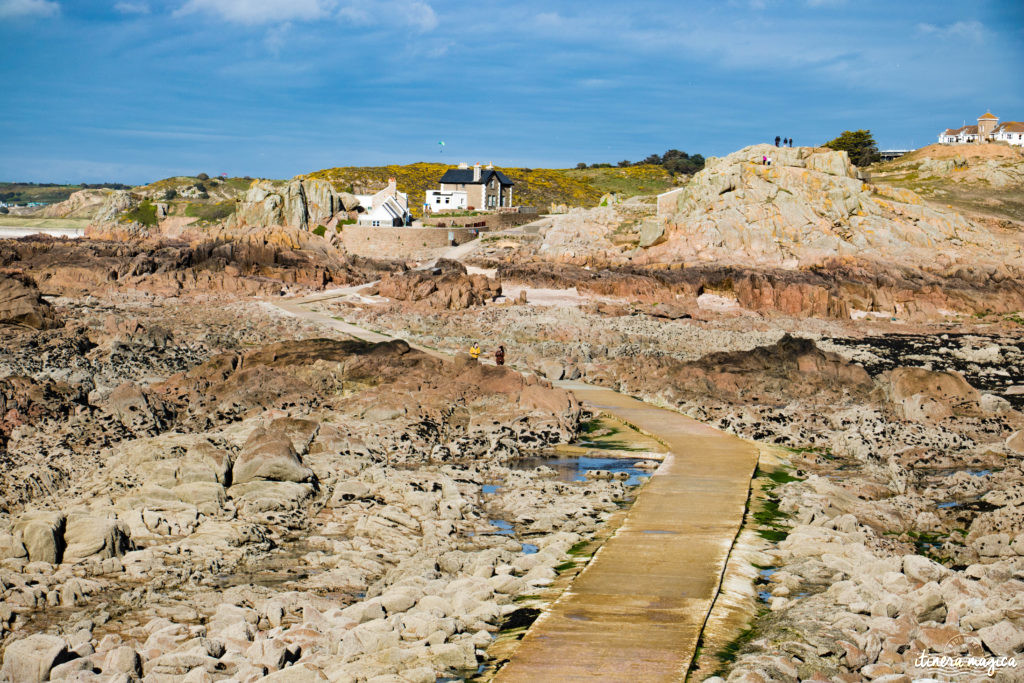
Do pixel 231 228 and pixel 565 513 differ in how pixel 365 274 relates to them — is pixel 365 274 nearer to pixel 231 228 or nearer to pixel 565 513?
pixel 231 228

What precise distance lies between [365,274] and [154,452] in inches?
1592

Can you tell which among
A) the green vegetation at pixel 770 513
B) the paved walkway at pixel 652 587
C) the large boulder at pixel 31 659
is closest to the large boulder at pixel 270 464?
the paved walkway at pixel 652 587

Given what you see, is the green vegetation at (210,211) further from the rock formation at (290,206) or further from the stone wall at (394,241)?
the stone wall at (394,241)

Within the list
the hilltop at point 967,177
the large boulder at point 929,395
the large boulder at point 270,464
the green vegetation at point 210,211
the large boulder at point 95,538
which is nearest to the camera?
the large boulder at point 95,538

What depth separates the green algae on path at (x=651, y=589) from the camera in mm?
8664

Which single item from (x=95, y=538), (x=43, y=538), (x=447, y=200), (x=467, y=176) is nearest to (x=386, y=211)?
(x=447, y=200)

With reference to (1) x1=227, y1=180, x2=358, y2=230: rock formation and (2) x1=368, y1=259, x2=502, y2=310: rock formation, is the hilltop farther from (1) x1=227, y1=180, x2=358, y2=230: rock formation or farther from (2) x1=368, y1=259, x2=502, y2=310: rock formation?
(1) x1=227, y1=180, x2=358, y2=230: rock formation

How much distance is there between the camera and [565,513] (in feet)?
46.9

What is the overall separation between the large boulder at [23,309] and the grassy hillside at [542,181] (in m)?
53.1

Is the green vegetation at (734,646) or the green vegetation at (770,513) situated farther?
the green vegetation at (770,513)

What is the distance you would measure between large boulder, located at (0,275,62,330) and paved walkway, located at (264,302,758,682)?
24247 millimetres

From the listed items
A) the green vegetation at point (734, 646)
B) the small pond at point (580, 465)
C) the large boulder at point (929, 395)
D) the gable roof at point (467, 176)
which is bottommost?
the small pond at point (580, 465)

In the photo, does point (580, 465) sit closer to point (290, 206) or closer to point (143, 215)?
point (290, 206)

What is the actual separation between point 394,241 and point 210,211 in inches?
927
